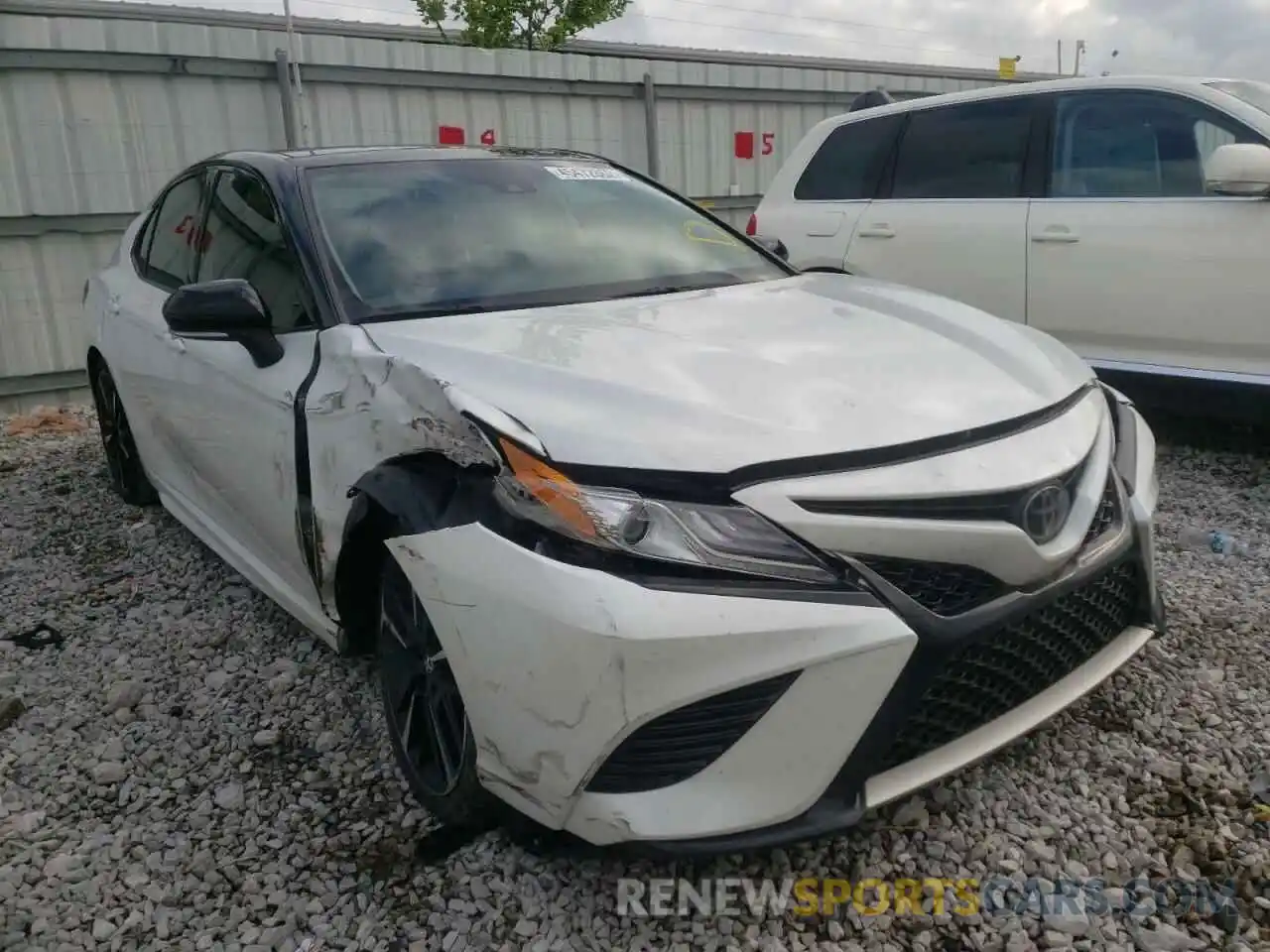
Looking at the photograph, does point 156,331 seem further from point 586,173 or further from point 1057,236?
point 1057,236

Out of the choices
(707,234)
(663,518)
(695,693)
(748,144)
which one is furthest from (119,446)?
(748,144)

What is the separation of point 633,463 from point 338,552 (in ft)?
2.87

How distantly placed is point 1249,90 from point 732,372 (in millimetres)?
3610

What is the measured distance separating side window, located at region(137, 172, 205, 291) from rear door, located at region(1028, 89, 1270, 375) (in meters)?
3.59

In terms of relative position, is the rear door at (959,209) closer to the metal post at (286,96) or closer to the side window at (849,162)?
the side window at (849,162)

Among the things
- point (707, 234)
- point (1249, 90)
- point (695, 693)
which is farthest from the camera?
point (1249, 90)

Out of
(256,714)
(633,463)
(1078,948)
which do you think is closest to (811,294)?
(633,463)

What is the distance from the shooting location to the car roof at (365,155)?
3039 millimetres

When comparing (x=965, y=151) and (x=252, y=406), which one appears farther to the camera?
(x=965, y=151)

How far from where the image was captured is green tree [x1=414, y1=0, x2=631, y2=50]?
19.1 m

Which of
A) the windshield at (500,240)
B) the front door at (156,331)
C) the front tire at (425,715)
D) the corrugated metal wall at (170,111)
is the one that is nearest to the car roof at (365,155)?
the windshield at (500,240)

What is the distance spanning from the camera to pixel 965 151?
511cm

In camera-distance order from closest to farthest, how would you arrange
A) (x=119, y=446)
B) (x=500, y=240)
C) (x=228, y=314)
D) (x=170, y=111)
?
(x=228, y=314)
(x=500, y=240)
(x=119, y=446)
(x=170, y=111)

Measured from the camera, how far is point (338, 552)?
2.31m
